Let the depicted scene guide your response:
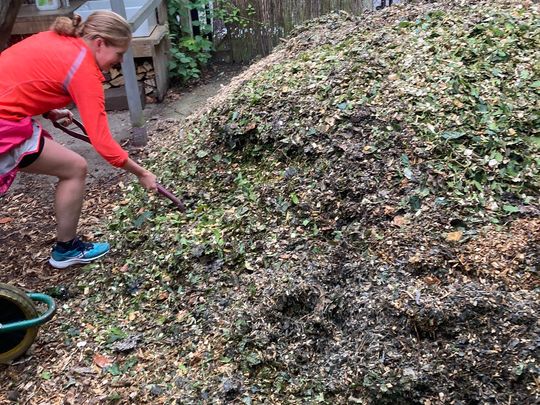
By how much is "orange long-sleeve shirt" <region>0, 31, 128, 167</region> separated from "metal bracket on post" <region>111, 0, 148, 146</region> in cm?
187

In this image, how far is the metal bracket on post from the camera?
4824 mm

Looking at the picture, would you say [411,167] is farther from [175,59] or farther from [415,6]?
[175,59]

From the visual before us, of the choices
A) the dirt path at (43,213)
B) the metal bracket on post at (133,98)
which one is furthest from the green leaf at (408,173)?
the metal bracket on post at (133,98)

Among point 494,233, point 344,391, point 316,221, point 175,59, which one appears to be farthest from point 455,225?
point 175,59

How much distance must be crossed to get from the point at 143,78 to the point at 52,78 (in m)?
3.22

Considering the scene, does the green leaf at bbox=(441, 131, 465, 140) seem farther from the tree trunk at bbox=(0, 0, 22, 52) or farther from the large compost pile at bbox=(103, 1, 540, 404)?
the tree trunk at bbox=(0, 0, 22, 52)

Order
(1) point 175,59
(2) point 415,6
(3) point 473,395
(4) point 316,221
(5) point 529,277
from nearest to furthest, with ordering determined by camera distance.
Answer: (3) point 473,395, (5) point 529,277, (4) point 316,221, (2) point 415,6, (1) point 175,59

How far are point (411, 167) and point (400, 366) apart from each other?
1169 millimetres

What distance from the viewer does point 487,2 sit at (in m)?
4.61

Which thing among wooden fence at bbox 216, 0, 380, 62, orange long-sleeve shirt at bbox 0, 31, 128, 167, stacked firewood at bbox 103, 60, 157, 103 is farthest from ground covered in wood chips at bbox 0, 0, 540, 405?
wooden fence at bbox 216, 0, 380, 62

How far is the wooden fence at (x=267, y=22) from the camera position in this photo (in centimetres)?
702

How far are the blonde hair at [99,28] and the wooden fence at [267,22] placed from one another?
4298mm

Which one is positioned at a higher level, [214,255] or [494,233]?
[494,233]

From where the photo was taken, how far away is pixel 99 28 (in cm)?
295
